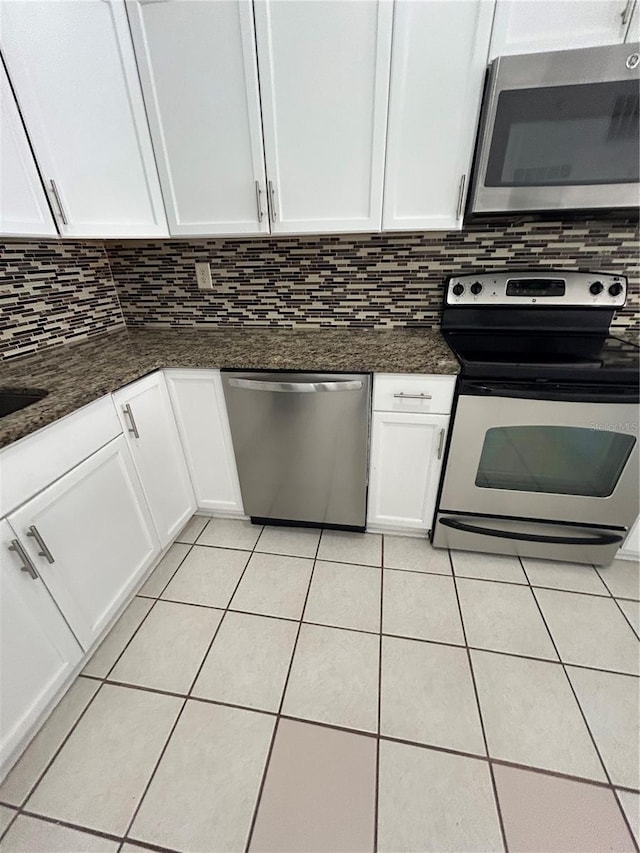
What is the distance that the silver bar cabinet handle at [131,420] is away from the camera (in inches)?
50.5

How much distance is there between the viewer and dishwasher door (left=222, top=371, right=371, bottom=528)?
1366mm

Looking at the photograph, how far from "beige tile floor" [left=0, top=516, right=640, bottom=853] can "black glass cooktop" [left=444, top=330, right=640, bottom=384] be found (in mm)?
891

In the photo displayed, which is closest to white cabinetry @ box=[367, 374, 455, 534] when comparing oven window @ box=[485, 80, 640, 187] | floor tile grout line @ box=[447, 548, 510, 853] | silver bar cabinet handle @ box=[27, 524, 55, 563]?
floor tile grout line @ box=[447, 548, 510, 853]

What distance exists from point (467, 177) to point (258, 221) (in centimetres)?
78

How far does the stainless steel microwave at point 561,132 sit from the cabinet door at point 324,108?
358 mm

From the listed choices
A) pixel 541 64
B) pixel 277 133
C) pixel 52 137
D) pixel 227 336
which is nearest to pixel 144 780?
pixel 227 336

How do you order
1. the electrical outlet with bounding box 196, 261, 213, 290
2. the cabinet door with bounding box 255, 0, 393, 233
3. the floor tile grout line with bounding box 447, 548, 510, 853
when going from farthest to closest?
the electrical outlet with bounding box 196, 261, 213, 290
the cabinet door with bounding box 255, 0, 393, 233
the floor tile grout line with bounding box 447, 548, 510, 853

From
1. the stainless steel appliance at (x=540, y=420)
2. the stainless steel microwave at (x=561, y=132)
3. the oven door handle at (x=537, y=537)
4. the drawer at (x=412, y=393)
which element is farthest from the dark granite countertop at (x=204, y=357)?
the oven door handle at (x=537, y=537)

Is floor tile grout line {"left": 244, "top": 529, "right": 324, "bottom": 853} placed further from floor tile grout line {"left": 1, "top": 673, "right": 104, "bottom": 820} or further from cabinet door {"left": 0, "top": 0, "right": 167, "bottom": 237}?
cabinet door {"left": 0, "top": 0, "right": 167, "bottom": 237}

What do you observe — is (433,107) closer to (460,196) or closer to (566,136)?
(460,196)

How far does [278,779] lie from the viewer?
969 millimetres

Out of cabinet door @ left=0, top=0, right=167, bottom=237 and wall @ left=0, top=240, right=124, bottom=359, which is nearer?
cabinet door @ left=0, top=0, right=167, bottom=237

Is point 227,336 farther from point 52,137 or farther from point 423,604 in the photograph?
point 423,604

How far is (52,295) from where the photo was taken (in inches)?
61.4
